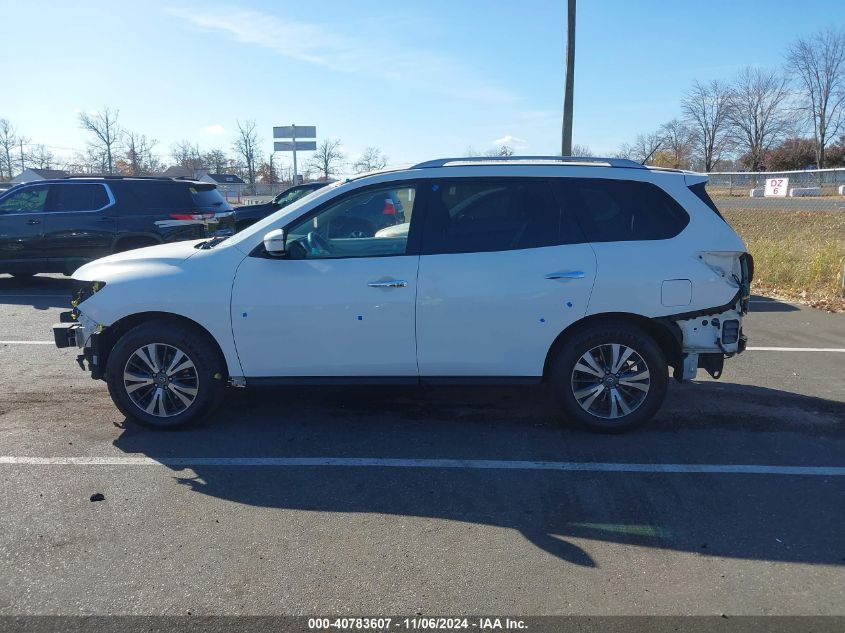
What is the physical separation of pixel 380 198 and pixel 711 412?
124 inches

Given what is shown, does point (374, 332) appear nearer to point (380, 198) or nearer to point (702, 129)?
point (380, 198)

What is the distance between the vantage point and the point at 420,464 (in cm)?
457

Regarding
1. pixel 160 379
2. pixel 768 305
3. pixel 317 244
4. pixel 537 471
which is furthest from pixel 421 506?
pixel 768 305

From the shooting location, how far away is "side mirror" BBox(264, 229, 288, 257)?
4.79 m

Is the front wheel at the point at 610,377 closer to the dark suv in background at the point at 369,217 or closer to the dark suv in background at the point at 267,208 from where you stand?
the dark suv in background at the point at 369,217

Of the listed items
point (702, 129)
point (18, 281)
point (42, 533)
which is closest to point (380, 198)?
point (42, 533)

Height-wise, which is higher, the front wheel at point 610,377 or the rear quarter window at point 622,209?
the rear quarter window at point 622,209

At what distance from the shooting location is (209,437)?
199 inches

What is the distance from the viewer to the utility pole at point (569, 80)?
1345cm

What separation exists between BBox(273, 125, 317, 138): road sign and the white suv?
25.7 m

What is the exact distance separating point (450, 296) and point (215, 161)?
2796 inches

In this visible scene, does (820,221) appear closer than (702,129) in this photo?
Yes

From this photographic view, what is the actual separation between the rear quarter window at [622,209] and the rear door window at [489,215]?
19cm

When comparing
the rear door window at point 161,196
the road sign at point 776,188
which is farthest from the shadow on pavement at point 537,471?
the road sign at point 776,188
